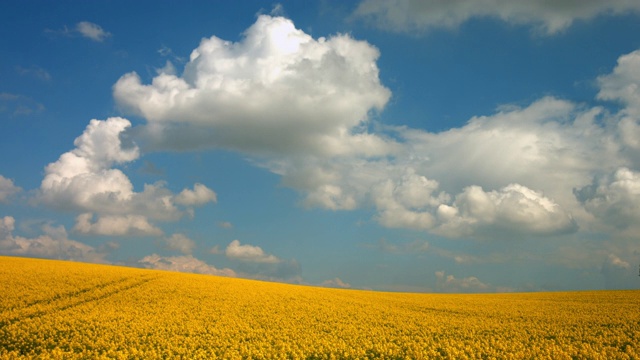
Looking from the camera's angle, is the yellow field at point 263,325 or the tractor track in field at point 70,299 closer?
the yellow field at point 263,325

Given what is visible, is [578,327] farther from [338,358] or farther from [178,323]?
[178,323]

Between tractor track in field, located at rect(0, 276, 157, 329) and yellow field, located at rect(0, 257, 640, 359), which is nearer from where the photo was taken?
yellow field, located at rect(0, 257, 640, 359)

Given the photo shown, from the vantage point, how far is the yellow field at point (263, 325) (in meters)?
21.4

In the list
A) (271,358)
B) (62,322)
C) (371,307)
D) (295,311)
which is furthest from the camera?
(371,307)

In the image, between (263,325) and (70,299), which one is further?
(70,299)

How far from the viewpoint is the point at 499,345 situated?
23328mm

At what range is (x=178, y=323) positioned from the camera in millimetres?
26875

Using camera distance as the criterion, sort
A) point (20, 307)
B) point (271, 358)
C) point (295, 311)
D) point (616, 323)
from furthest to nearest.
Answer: point (295, 311) → point (616, 323) → point (20, 307) → point (271, 358)

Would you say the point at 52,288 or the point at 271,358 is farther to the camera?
the point at 52,288

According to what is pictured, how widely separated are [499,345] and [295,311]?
16.9m

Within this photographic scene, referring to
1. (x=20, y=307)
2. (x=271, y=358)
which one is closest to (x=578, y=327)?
(x=271, y=358)

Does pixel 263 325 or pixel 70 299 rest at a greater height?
pixel 70 299

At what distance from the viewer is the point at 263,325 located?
2798cm

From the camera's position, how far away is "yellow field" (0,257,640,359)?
70.2 feet
